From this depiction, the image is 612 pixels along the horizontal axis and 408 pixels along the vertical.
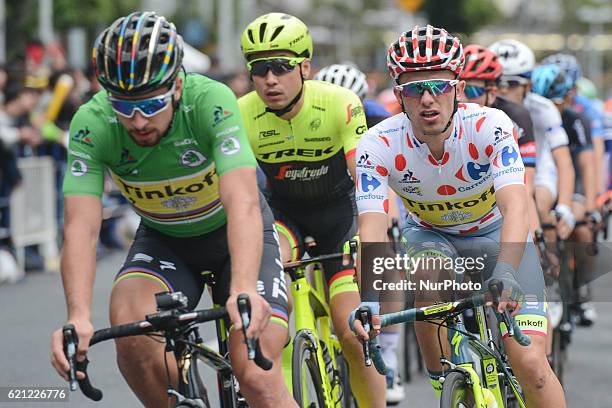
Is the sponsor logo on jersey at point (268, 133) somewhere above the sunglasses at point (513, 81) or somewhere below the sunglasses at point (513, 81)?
A: above

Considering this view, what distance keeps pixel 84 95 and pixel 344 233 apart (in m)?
11.2

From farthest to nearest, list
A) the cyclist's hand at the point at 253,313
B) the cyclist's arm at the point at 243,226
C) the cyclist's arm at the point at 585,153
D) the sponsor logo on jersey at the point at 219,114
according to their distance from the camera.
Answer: the cyclist's arm at the point at 585,153 → the sponsor logo on jersey at the point at 219,114 → the cyclist's arm at the point at 243,226 → the cyclist's hand at the point at 253,313

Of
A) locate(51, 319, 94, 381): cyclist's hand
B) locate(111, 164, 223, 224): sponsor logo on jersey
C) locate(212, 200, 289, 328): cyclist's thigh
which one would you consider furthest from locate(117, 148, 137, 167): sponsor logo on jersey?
locate(51, 319, 94, 381): cyclist's hand

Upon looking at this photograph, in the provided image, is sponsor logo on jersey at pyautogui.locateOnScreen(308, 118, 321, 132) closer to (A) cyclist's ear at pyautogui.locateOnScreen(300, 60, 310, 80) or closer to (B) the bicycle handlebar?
(A) cyclist's ear at pyautogui.locateOnScreen(300, 60, 310, 80)

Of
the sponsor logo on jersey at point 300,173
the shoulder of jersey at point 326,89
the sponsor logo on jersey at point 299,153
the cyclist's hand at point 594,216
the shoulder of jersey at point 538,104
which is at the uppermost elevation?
the shoulder of jersey at point 326,89

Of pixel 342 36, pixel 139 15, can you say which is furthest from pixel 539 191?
pixel 342 36

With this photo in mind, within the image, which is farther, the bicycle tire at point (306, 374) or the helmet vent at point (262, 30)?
the helmet vent at point (262, 30)

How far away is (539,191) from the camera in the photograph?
1024cm

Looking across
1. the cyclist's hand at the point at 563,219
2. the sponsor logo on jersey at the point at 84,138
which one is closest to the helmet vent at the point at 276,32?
the sponsor logo on jersey at the point at 84,138

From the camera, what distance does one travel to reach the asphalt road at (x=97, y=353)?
8.67m

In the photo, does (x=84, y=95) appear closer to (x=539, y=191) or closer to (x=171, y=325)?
(x=539, y=191)

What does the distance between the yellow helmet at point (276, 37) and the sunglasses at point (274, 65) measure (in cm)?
5

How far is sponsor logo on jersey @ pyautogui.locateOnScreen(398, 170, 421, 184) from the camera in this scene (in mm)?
5988

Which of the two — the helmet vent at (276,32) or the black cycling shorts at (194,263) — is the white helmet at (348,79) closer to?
the helmet vent at (276,32)
